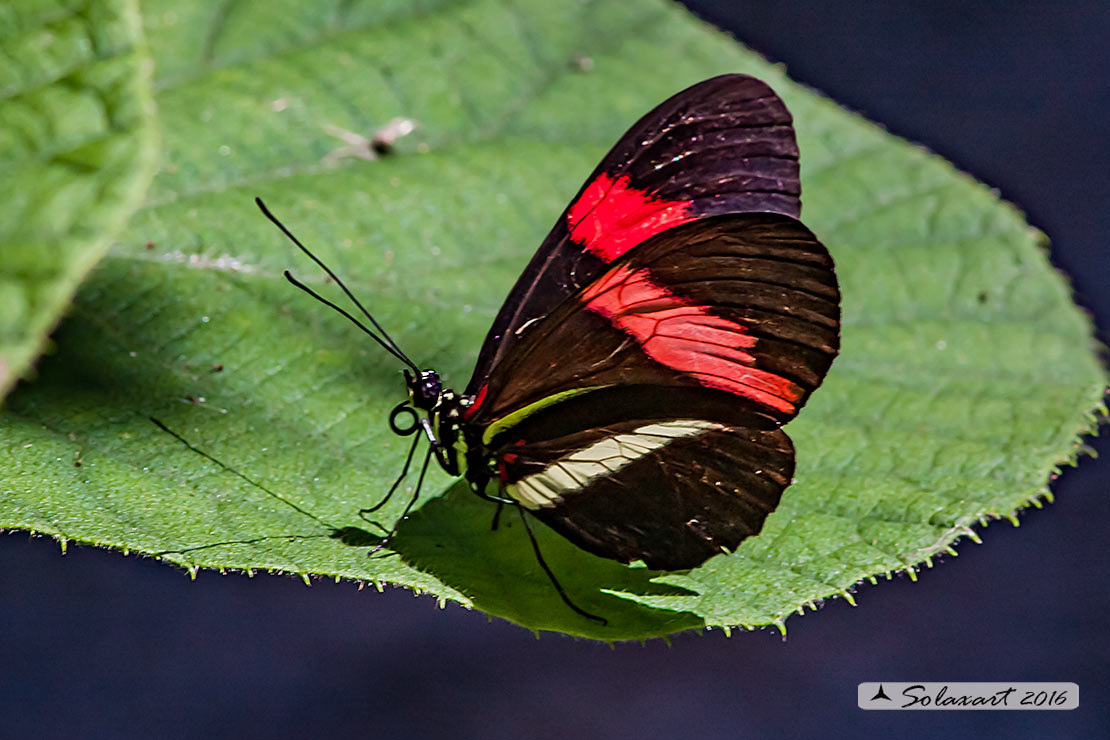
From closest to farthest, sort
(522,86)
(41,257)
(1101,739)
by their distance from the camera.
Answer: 1. (41,257)
2. (522,86)
3. (1101,739)

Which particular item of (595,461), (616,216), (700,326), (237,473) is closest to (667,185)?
(616,216)

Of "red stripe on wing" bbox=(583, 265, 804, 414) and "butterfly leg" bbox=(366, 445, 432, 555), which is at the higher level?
"red stripe on wing" bbox=(583, 265, 804, 414)

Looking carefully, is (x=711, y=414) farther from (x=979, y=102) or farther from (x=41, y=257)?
(x=979, y=102)

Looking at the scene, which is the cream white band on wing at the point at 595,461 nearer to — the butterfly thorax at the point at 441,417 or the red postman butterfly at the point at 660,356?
the red postman butterfly at the point at 660,356

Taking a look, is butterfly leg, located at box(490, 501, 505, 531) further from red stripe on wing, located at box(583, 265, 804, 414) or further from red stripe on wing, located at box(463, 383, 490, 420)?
red stripe on wing, located at box(583, 265, 804, 414)

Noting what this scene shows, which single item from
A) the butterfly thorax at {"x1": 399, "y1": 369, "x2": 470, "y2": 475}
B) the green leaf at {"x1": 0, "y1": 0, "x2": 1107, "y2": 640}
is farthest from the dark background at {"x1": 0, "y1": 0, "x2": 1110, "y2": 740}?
the butterfly thorax at {"x1": 399, "y1": 369, "x2": 470, "y2": 475}

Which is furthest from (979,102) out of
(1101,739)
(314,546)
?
(314,546)

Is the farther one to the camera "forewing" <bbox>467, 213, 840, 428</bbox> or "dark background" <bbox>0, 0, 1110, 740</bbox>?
"dark background" <bbox>0, 0, 1110, 740</bbox>

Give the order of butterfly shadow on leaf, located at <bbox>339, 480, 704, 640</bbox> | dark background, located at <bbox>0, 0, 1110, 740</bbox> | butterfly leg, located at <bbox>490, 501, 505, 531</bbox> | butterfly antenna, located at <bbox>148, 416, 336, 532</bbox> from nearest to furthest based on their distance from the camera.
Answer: butterfly shadow on leaf, located at <bbox>339, 480, 704, 640</bbox> → butterfly antenna, located at <bbox>148, 416, 336, 532</bbox> → butterfly leg, located at <bbox>490, 501, 505, 531</bbox> → dark background, located at <bbox>0, 0, 1110, 740</bbox>

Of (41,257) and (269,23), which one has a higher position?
(269,23)
